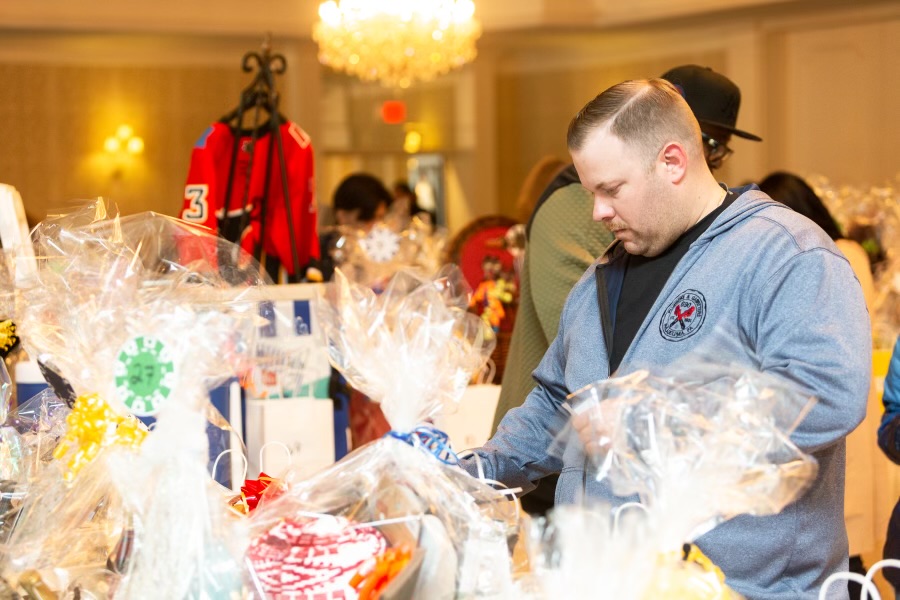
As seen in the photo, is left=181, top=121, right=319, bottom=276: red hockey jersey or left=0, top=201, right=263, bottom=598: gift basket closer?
left=0, top=201, right=263, bottom=598: gift basket

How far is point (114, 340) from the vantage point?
1.51 meters

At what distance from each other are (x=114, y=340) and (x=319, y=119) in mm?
8160

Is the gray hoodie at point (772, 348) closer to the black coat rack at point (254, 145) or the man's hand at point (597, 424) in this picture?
the man's hand at point (597, 424)

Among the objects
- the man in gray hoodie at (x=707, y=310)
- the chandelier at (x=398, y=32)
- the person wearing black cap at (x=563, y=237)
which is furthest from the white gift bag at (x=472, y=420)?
the chandelier at (x=398, y=32)

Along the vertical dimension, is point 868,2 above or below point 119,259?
above

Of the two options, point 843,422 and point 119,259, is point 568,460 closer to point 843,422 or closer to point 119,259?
point 843,422

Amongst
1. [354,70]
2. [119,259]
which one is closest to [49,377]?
[119,259]

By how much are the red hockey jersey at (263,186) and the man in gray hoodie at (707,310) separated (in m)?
2.57

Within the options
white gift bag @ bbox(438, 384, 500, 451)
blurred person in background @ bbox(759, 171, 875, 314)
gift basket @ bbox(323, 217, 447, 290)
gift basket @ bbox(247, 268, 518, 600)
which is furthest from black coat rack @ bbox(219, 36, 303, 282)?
gift basket @ bbox(247, 268, 518, 600)

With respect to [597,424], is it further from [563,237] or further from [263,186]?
[263,186]

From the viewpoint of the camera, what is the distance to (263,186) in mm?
4402

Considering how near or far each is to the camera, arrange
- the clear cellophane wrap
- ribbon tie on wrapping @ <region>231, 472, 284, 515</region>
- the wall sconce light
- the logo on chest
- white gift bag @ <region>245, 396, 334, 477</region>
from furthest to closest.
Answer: the wall sconce light, the clear cellophane wrap, white gift bag @ <region>245, 396, 334, 477</region>, the logo on chest, ribbon tie on wrapping @ <region>231, 472, 284, 515</region>

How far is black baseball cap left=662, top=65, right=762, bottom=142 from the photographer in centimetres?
241

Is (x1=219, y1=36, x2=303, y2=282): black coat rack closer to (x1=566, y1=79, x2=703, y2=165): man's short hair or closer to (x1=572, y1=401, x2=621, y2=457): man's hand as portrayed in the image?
(x1=566, y1=79, x2=703, y2=165): man's short hair
